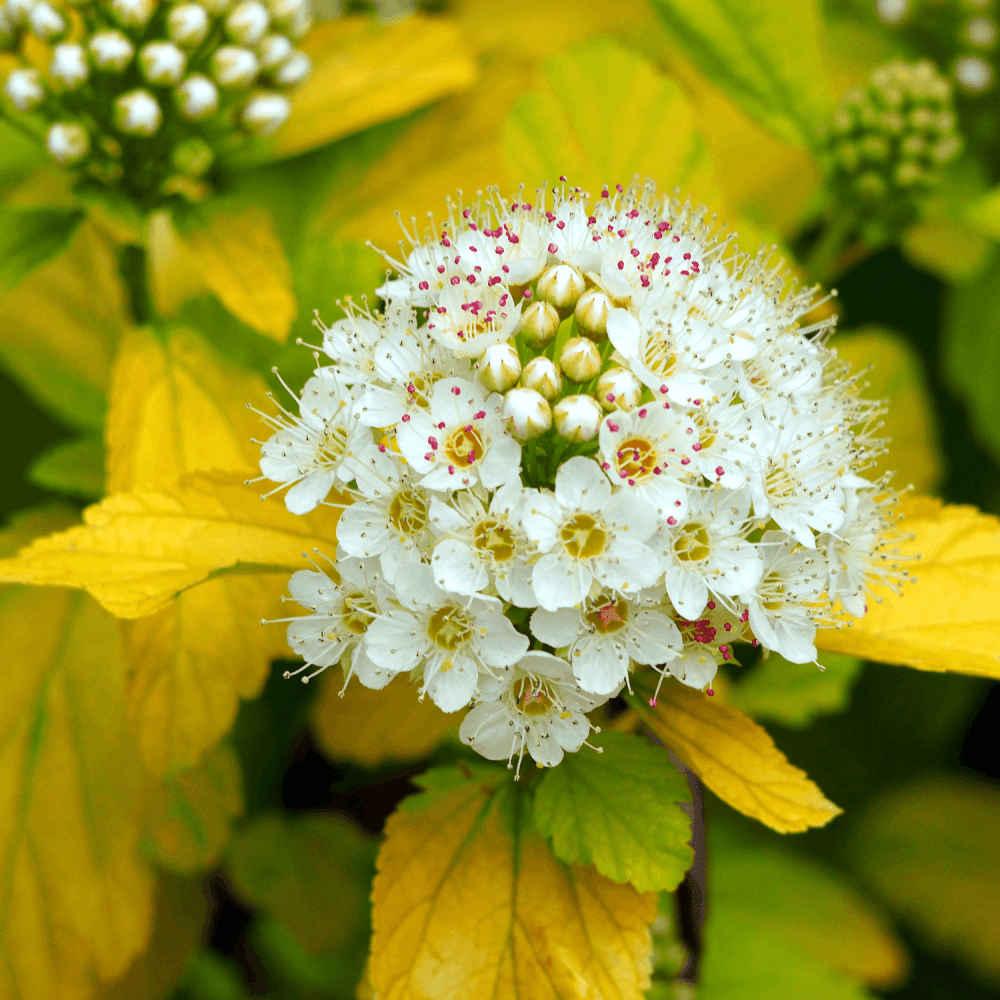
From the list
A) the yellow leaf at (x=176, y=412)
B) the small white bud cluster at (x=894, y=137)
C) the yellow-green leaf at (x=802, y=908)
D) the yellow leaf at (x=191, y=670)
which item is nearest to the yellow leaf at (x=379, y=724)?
the yellow leaf at (x=191, y=670)

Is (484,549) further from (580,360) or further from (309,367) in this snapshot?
(309,367)

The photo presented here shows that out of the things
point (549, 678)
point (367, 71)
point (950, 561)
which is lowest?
point (950, 561)

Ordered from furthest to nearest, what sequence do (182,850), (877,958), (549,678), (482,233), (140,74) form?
(877,958) < (182,850) < (140,74) < (482,233) < (549,678)

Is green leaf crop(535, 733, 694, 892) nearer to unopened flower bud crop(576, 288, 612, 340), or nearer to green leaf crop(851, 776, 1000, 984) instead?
unopened flower bud crop(576, 288, 612, 340)

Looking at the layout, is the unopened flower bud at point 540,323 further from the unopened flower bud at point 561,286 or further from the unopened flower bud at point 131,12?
the unopened flower bud at point 131,12

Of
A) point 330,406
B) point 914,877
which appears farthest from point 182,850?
point 914,877

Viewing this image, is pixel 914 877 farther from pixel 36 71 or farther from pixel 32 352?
pixel 36 71
